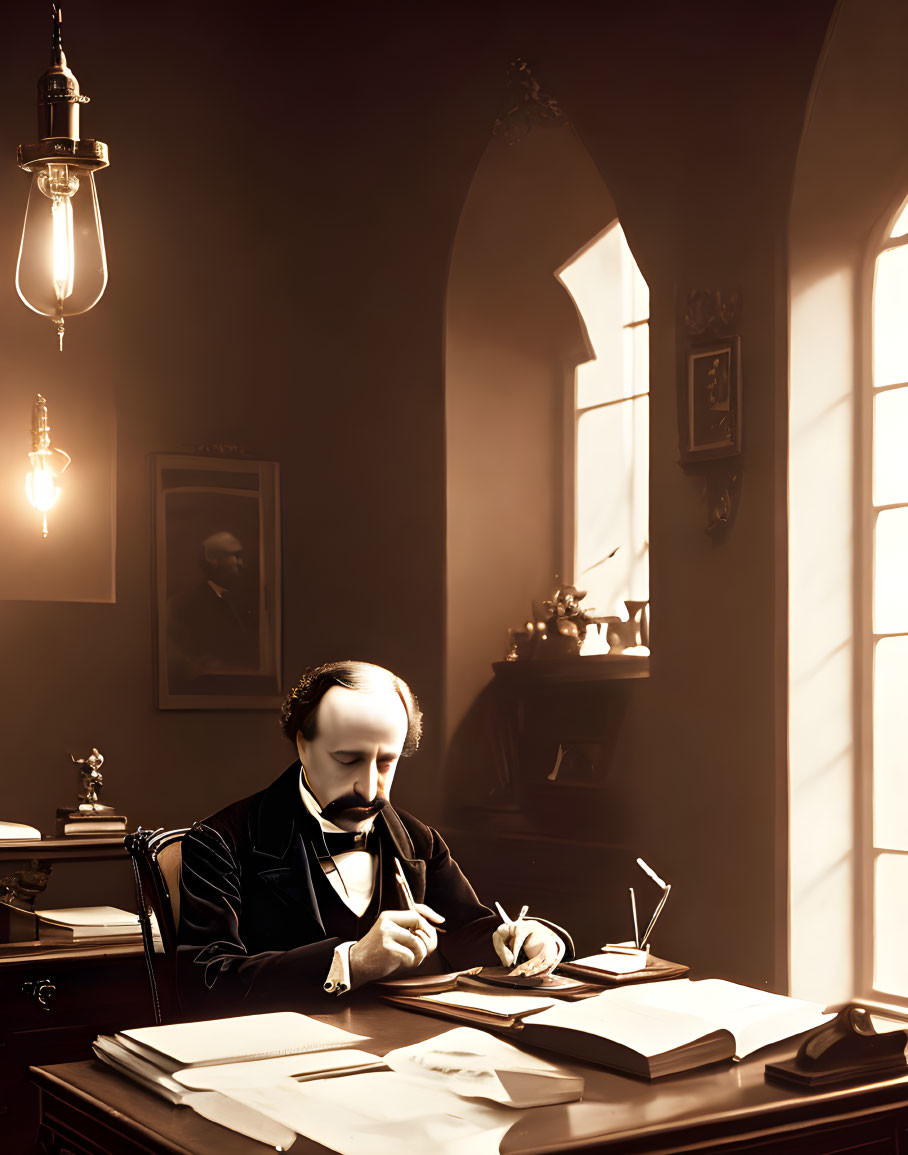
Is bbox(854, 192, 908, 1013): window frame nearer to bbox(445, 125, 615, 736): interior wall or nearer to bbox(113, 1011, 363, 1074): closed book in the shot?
bbox(445, 125, 615, 736): interior wall

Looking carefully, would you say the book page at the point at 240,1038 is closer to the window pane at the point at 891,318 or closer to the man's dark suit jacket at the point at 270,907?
the man's dark suit jacket at the point at 270,907

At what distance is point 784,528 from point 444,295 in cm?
192

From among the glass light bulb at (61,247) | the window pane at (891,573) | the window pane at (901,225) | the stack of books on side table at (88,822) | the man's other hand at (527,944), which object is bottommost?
the stack of books on side table at (88,822)

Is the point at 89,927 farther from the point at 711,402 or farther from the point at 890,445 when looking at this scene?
the point at 890,445

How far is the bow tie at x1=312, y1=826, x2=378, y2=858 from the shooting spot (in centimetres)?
252

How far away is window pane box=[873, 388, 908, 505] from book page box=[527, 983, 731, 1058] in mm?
2358

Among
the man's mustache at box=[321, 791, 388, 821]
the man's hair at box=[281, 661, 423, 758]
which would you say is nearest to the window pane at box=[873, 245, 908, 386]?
the man's hair at box=[281, 661, 423, 758]

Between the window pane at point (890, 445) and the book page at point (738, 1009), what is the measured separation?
2189 millimetres

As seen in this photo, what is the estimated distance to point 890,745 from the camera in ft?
12.7

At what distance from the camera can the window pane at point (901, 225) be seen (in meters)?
3.95

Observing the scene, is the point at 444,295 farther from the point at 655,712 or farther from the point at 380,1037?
the point at 380,1037

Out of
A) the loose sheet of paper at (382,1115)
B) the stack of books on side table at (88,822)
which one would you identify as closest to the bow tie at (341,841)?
the loose sheet of paper at (382,1115)

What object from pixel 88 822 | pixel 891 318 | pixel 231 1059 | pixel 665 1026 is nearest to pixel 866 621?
pixel 891 318

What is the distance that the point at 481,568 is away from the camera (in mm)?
5164
